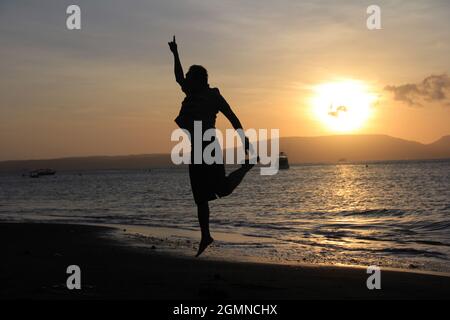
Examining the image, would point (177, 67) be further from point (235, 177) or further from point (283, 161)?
point (283, 161)

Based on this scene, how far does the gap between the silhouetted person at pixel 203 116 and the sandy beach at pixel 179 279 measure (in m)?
1.20

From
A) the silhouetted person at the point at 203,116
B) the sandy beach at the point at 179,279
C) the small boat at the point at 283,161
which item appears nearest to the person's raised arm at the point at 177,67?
the silhouetted person at the point at 203,116

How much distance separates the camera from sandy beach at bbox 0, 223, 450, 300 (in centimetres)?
624

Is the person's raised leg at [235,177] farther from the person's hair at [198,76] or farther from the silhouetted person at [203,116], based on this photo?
the person's hair at [198,76]

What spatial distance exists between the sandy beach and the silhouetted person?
3.94 feet

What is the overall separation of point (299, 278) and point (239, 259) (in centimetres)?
331

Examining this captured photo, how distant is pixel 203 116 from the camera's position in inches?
263

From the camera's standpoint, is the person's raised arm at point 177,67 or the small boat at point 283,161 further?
the small boat at point 283,161

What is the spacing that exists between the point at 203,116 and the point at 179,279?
7.14 feet

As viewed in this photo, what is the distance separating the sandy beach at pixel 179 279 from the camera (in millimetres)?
6238

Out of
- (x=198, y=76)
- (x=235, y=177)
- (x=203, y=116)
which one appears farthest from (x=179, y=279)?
(x=198, y=76)

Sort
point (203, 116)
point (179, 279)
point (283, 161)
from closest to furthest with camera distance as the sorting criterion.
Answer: point (203, 116), point (179, 279), point (283, 161)

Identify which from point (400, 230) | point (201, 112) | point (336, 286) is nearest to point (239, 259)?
point (336, 286)
